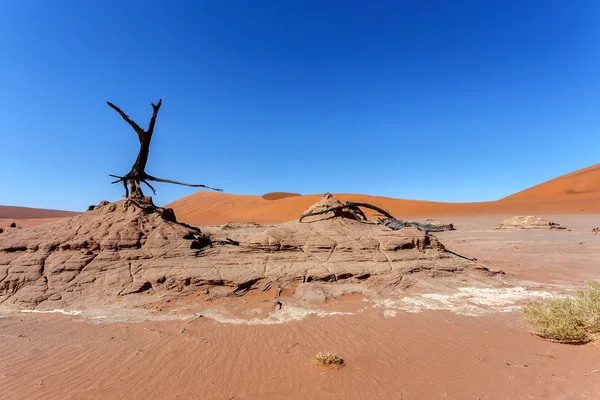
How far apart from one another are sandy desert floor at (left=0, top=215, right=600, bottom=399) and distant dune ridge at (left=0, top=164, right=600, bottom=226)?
99.2ft

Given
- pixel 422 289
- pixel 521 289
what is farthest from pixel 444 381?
pixel 521 289

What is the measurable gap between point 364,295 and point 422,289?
137cm

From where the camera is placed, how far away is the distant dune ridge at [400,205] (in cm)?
4047

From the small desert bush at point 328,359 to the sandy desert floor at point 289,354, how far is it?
0.27ft

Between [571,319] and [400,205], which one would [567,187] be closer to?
[400,205]

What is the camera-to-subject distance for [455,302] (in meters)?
6.56

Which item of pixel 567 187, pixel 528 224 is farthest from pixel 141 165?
pixel 567 187

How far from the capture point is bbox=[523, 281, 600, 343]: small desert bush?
15.4ft

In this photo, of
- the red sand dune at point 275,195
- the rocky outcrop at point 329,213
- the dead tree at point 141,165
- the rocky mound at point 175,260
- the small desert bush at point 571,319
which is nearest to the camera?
the small desert bush at point 571,319

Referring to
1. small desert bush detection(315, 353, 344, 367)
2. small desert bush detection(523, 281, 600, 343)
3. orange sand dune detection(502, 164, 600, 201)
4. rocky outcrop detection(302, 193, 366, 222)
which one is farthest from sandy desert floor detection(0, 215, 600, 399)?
orange sand dune detection(502, 164, 600, 201)

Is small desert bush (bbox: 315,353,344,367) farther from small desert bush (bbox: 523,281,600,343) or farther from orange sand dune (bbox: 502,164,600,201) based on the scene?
orange sand dune (bbox: 502,164,600,201)

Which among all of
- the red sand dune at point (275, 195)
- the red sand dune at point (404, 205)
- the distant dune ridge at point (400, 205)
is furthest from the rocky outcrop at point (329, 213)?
the red sand dune at point (275, 195)

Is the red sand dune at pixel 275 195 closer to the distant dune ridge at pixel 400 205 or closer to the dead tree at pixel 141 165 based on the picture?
the distant dune ridge at pixel 400 205

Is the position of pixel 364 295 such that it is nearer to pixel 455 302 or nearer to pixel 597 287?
pixel 455 302
